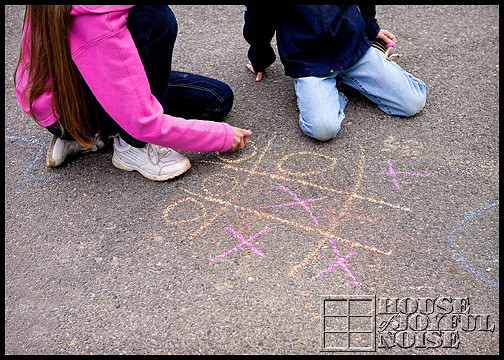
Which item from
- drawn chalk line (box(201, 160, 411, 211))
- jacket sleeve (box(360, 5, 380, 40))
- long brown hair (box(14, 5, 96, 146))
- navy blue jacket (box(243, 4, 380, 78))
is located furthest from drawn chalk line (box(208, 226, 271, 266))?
jacket sleeve (box(360, 5, 380, 40))

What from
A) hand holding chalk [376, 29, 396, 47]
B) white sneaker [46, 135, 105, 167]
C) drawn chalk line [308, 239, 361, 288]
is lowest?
white sneaker [46, 135, 105, 167]

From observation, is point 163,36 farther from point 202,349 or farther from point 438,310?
point 438,310

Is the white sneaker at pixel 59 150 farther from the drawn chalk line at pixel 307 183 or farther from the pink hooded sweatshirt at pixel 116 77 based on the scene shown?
the drawn chalk line at pixel 307 183

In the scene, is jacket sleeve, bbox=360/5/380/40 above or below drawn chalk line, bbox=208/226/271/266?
above

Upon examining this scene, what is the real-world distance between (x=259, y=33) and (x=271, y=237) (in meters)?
1.11

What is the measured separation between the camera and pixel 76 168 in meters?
2.19

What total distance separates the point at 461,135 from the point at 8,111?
226cm

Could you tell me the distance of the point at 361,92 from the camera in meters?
2.42

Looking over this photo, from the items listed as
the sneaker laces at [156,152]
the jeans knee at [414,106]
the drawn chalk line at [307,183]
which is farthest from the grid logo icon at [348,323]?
the jeans knee at [414,106]

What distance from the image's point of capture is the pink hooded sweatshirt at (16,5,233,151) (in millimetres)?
1632

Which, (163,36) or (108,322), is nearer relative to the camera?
(108,322)

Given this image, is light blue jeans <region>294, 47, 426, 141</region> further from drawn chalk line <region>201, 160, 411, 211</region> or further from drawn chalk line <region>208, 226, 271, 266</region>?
drawn chalk line <region>208, 226, 271, 266</region>

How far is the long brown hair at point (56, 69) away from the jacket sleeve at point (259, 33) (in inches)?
36.0
